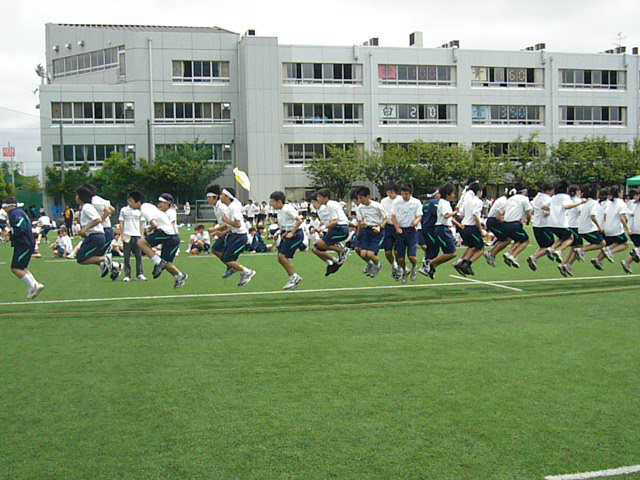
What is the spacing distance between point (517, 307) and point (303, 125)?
46509mm

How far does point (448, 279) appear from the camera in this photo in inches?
707

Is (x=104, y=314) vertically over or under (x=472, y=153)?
under

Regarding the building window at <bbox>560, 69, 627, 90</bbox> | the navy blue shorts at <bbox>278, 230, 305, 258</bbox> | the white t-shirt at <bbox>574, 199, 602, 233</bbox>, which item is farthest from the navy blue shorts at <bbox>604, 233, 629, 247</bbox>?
the building window at <bbox>560, 69, 627, 90</bbox>

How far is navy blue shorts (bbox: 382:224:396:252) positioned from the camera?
14992 millimetres

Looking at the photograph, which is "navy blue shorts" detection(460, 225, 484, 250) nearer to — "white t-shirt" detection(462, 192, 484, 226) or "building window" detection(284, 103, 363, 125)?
"white t-shirt" detection(462, 192, 484, 226)

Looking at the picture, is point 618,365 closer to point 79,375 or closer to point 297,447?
point 297,447

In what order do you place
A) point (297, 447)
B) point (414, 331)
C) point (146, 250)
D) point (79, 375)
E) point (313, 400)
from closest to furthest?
point (297, 447), point (313, 400), point (79, 375), point (414, 331), point (146, 250)

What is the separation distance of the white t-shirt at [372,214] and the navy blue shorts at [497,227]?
96.6 inches

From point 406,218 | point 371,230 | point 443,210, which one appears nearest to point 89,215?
point 371,230

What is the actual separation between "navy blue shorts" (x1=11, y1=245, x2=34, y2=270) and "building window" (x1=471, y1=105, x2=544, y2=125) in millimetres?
51404

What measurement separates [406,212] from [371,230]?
792mm

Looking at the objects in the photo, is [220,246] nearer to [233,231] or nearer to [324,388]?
[233,231]

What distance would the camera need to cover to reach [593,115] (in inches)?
2522

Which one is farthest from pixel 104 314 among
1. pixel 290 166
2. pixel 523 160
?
pixel 523 160
